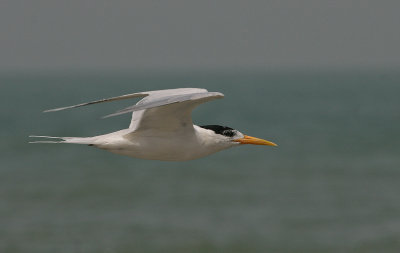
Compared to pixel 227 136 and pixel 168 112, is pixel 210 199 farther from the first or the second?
pixel 168 112

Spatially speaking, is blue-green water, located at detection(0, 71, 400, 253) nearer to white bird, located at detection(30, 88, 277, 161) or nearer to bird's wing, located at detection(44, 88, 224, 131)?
white bird, located at detection(30, 88, 277, 161)

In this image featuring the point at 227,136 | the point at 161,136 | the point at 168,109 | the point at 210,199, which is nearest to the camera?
the point at 168,109

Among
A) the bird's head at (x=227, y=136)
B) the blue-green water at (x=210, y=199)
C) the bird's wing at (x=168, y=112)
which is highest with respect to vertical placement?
the bird's wing at (x=168, y=112)

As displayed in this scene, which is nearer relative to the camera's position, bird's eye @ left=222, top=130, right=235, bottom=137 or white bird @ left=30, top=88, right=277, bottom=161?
white bird @ left=30, top=88, right=277, bottom=161

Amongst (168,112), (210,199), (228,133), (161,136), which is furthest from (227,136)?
(210,199)

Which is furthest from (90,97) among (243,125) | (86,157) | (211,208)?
(211,208)

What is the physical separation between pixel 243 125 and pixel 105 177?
29699 mm

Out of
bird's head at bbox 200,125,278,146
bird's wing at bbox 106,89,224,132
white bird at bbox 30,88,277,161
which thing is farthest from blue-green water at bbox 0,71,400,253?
bird's wing at bbox 106,89,224,132

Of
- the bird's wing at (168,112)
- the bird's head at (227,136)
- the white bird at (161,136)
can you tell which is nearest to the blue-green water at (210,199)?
Answer: the bird's head at (227,136)

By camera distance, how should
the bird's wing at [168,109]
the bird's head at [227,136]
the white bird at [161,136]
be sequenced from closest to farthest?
the bird's wing at [168,109], the white bird at [161,136], the bird's head at [227,136]

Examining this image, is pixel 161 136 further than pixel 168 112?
Yes

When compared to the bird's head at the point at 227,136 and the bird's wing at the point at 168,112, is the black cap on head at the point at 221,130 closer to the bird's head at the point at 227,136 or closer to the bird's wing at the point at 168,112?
the bird's head at the point at 227,136

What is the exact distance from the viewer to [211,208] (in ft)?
116

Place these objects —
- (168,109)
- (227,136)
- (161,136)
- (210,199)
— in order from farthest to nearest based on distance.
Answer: (210,199) < (227,136) < (161,136) < (168,109)
